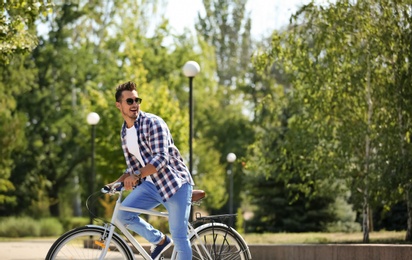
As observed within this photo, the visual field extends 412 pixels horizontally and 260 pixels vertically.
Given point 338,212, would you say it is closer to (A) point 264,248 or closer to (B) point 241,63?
(A) point 264,248

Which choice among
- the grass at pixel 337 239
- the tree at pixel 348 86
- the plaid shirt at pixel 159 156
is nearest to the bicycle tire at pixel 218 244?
the plaid shirt at pixel 159 156

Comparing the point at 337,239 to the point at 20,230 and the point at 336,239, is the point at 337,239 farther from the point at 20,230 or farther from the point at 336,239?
the point at 20,230

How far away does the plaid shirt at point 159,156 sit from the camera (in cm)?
739

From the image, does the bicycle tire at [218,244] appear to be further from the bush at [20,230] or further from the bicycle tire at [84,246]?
the bush at [20,230]

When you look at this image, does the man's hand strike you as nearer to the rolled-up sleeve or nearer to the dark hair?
the rolled-up sleeve

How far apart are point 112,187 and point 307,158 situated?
12.0 meters

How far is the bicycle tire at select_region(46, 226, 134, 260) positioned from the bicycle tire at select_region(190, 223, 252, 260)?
0.74 meters

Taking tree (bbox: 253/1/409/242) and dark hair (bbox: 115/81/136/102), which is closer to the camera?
dark hair (bbox: 115/81/136/102)

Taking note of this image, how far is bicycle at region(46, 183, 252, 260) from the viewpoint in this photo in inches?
290

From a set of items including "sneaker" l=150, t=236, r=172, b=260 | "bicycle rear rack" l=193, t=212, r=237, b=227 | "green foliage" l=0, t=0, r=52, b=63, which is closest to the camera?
"sneaker" l=150, t=236, r=172, b=260

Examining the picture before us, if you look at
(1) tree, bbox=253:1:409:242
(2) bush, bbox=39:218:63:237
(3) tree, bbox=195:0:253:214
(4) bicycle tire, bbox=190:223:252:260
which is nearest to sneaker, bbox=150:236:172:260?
(4) bicycle tire, bbox=190:223:252:260

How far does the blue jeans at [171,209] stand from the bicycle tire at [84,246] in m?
0.21

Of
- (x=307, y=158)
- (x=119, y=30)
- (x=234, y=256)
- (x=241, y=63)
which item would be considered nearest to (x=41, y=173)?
(x=119, y=30)

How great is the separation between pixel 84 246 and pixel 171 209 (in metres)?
0.79
